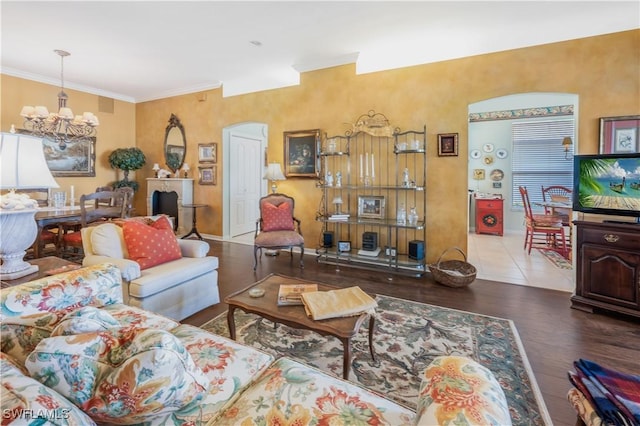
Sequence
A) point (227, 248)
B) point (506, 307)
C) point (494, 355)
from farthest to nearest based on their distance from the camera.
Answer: point (227, 248)
point (506, 307)
point (494, 355)

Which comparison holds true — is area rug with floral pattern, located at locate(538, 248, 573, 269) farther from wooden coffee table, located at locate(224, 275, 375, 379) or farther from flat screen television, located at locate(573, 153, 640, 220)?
wooden coffee table, located at locate(224, 275, 375, 379)

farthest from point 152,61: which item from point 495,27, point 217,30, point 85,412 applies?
point 85,412

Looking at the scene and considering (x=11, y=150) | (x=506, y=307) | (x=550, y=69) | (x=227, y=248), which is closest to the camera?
(x=11, y=150)

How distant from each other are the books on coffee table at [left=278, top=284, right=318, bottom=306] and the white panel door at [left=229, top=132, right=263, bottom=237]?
14.3 ft

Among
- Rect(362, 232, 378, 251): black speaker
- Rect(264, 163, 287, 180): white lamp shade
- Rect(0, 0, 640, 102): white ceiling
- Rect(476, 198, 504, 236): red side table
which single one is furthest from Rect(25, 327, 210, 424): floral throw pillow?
Rect(476, 198, 504, 236): red side table

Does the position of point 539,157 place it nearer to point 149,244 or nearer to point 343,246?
point 343,246

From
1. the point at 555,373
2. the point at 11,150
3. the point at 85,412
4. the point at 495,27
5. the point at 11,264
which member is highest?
the point at 495,27

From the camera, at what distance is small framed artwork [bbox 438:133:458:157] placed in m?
4.01

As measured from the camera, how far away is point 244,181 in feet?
21.9

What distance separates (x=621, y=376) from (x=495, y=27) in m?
3.77

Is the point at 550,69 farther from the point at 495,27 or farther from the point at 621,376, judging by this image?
the point at 621,376

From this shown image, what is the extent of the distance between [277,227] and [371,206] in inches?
56.6

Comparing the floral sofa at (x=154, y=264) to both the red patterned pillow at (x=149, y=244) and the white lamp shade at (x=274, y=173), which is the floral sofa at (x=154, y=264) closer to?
the red patterned pillow at (x=149, y=244)

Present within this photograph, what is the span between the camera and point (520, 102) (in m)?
6.15
